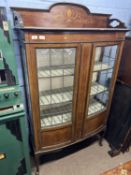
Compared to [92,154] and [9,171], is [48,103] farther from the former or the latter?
[92,154]

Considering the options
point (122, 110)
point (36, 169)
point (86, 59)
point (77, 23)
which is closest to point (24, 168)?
point (36, 169)

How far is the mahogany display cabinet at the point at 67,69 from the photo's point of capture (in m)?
1.23

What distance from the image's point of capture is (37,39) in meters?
1.12

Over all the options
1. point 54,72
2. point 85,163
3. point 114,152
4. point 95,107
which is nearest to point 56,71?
point 54,72

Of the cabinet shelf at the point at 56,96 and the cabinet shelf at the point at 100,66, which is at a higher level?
the cabinet shelf at the point at 100,66

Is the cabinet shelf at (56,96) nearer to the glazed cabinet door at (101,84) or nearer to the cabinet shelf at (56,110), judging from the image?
the cabinet shelf at (56,110)

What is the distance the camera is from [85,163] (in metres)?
1.88

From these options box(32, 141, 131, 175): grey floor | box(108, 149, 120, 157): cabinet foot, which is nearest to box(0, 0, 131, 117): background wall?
box(32, 141, 131, 175): grey floor

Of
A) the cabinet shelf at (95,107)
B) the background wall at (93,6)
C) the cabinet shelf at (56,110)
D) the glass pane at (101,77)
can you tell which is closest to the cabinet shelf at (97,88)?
the glass pane at (101,77)

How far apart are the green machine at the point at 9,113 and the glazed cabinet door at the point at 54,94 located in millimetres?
194

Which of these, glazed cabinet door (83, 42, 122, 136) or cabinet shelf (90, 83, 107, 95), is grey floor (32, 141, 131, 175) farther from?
cabinet shelf (90, 83, 107, 95)

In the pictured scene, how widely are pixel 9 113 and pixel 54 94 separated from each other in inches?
24.3

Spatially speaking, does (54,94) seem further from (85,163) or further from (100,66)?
(85,163)

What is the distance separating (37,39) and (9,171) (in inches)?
47.8
